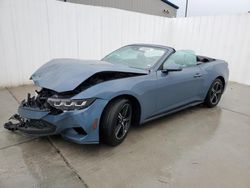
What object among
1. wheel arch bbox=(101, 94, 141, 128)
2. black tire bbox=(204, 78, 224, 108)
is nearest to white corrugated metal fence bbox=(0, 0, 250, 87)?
black tire bbox=(204, 78, 224, 108)

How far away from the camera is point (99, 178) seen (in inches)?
87.0

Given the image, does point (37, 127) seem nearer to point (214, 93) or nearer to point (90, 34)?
point (214, 93)

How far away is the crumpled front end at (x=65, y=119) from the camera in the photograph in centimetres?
236

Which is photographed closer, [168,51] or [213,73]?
[168,51]

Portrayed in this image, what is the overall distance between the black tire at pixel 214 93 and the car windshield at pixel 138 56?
4.94 ft

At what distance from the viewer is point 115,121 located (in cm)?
262

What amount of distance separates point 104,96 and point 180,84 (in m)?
1.54

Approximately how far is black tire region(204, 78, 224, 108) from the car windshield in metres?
1.51

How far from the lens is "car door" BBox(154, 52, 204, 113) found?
3246 millimetres

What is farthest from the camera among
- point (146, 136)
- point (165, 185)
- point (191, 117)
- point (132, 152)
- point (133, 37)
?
point (133, 37)

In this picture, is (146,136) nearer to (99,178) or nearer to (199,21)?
(99,178)

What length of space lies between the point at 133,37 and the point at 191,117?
4.71m

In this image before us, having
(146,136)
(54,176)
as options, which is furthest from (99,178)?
(146,136)

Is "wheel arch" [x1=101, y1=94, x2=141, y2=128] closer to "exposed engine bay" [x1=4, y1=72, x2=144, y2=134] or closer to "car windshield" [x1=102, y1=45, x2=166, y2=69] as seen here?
"exposed engine bay" [x1=4, y1=72, x2=144, y2=134]
